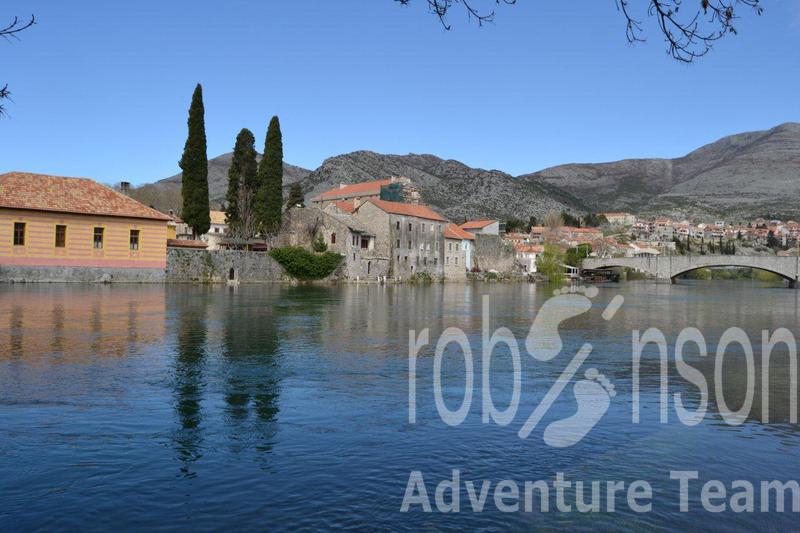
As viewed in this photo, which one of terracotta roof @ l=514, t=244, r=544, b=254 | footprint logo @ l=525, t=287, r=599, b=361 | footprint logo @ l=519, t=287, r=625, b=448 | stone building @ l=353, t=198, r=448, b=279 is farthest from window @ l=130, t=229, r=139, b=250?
terracotta roof @ l=514, t=244, r=544, b=254

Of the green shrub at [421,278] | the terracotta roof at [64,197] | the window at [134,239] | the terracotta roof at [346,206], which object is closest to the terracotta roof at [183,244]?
the window at [134,239]

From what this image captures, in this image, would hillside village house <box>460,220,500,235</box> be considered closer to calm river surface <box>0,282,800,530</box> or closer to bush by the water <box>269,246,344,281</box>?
bush by the water <box>269,246,344,281</box>

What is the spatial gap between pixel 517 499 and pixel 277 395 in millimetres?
5159

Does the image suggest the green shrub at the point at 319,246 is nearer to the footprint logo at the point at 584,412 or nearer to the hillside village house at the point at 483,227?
the hillside village house at the point at 483,227

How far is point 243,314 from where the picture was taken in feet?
79.7

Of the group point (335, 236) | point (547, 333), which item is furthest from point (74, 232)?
point (547, 333)

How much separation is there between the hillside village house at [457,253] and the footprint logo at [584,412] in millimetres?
64151

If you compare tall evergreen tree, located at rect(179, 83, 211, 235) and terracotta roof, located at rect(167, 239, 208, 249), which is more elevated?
tall evergreen tree, located at rect(179, 83, 211, 235)

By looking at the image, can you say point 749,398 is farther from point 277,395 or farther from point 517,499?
point 277,395

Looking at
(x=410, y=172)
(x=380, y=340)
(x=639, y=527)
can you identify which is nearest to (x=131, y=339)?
(x=380, y=340)

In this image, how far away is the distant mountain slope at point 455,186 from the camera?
6112 inches

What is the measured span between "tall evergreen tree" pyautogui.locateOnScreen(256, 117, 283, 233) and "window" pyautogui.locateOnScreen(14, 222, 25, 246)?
2194 centimetres

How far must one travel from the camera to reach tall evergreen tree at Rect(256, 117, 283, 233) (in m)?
58.1

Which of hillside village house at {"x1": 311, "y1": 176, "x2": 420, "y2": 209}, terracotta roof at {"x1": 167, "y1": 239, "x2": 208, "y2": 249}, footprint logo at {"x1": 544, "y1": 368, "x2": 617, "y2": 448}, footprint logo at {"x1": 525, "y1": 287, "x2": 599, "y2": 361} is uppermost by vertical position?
hillside village house at {"x1": 311, "y1": 176, "x2": 420, "y2": 209}
